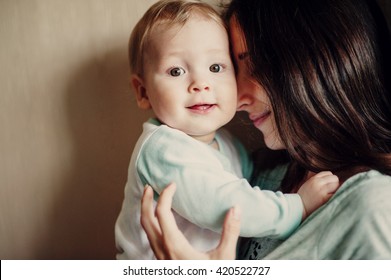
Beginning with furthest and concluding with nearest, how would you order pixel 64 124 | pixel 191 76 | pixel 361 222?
pixel 64 124 < pixel 191 76 < pixel 361 222

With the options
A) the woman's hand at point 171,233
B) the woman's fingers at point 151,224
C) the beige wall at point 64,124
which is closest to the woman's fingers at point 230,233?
the woman's hand at point 171,233

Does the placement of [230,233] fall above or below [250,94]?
below

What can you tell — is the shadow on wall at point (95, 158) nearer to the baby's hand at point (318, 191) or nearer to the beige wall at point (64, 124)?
the beige wall at point (64, 124)

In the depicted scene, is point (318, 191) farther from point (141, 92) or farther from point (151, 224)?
point (141, 92)

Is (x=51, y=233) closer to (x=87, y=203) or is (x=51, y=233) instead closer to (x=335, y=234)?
(x=87, y=203)

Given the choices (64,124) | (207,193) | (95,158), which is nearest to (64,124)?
(64,124)

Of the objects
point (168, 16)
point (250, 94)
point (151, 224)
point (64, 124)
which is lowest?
point (151, 224)

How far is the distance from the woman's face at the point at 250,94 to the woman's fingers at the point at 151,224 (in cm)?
→ 29

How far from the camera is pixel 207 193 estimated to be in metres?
0.76

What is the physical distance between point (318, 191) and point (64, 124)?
65 cm

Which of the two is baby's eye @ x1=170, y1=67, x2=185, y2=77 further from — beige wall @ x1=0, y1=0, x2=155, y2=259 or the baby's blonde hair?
beige wall @ x1=0, y1=0, x2=155, y2=259

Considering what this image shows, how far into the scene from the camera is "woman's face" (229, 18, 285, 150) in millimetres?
856
